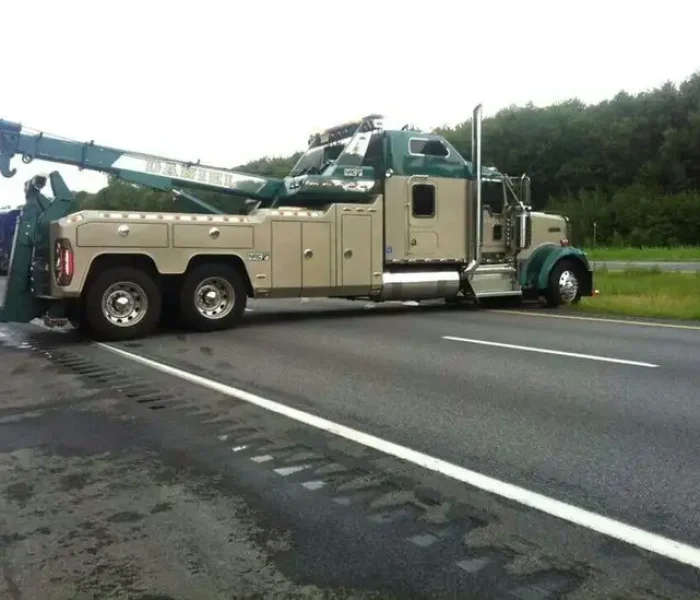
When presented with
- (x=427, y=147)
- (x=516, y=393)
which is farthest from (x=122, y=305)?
(x=516, y=393)

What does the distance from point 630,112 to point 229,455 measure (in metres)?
70.7

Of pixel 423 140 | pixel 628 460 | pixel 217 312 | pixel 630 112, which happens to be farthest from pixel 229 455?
pixel 630 112

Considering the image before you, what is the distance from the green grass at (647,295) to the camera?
1487 centimetres

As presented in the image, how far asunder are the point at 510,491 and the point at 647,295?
14687 mm

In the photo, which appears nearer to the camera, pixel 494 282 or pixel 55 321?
pixel 55 321

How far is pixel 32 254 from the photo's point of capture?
11711 millimetres

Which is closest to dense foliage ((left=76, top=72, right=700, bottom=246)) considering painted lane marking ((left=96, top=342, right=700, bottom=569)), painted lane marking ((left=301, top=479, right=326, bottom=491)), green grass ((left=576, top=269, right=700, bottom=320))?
green grass ((left=576, top=269, right=700, bottom=320))

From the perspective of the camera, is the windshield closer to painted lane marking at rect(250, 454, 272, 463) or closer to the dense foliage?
painted lane marking at rect(250, 454, 272, 463)

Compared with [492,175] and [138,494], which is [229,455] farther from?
[492,175]

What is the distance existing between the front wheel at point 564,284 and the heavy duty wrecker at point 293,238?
29mm

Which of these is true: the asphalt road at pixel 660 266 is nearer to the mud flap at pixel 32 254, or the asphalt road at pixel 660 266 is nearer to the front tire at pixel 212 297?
the front tire at pixel 212 297

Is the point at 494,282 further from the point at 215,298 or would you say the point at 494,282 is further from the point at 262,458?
the point at 262,458

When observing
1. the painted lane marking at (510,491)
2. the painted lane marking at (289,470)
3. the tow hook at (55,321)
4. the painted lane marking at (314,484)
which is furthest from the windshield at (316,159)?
the painted lane marking at (314,484)

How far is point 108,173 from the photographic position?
44.5ft
